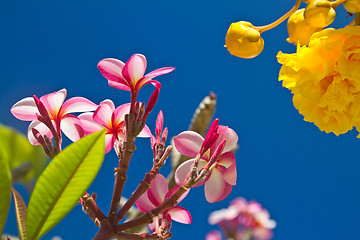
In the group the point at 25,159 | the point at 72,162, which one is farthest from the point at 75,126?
the point at 25,159

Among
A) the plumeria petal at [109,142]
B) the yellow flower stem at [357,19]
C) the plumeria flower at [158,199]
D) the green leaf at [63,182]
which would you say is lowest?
the green leaf at [63,182]

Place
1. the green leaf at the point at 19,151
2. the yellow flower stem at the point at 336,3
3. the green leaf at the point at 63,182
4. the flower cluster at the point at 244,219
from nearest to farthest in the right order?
the green leaf at the point at 63,182 → the yellow flower stem at the point at 336,3 → the green leaf at the point at 19,151 → the flower cluster at the point at 244,219

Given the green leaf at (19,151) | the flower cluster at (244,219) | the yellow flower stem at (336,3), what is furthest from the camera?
the flower cluster at (244,219)

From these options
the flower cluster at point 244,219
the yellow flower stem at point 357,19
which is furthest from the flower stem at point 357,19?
the flower cluster at point 244,219

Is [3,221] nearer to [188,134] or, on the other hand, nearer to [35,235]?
[35,235]

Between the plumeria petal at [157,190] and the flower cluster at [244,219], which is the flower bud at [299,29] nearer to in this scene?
the plumeria petal at [157,190]

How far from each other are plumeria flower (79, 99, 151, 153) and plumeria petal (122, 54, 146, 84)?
4 centimetres

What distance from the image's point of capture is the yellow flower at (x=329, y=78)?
1.14 feet

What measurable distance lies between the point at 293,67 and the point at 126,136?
172 mm

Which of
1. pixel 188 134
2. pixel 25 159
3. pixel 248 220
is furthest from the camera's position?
pixel 248 220

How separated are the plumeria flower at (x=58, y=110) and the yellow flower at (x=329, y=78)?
7.6 inches

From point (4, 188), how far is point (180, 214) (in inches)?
5.8

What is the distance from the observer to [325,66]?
0.36 meters

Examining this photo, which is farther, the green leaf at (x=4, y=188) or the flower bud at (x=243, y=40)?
the flower bud at (x=243, y=40)
